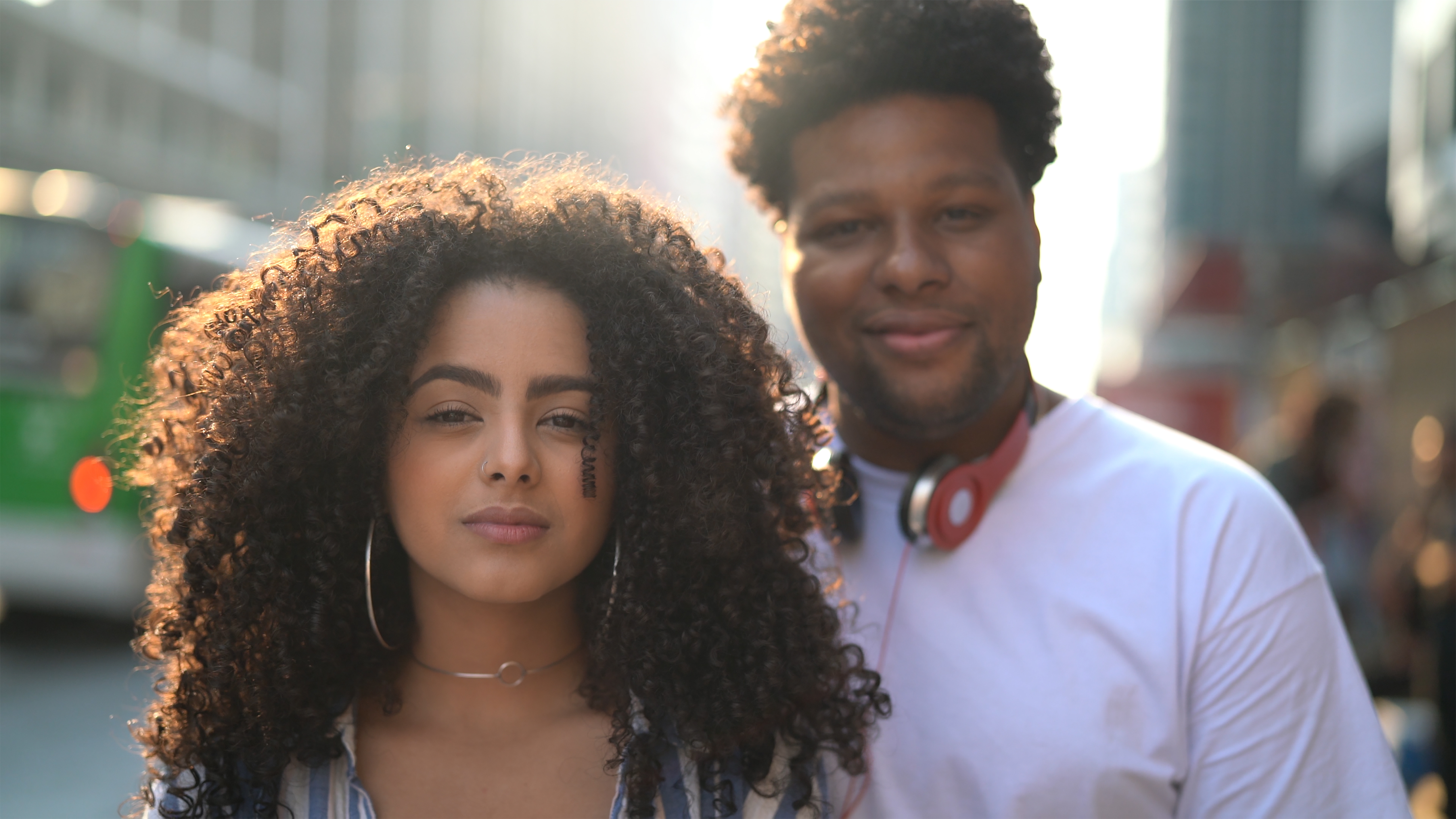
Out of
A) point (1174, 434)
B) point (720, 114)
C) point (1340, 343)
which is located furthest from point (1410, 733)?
point (1340, 343)

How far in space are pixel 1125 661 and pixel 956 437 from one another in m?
0.67

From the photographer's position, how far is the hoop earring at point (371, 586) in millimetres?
2223

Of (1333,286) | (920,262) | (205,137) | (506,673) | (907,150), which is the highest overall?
(205,137)

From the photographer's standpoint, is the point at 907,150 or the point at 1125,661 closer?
the point at 1125,661

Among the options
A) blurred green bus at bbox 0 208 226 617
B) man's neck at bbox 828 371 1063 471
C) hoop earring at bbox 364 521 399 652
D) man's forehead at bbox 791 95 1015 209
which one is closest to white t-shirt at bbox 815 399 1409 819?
man's neck at bbox 828 371 1063 471

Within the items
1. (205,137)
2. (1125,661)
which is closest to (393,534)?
(1125,661)

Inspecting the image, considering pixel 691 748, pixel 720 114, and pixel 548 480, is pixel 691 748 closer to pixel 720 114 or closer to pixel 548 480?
pixel 548 480

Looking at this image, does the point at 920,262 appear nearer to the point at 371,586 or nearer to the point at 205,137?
the point at 371,586

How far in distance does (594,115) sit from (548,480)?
44921mm

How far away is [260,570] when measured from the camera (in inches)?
87.7

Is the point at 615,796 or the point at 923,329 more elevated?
the point at 923,329

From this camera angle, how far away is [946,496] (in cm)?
248

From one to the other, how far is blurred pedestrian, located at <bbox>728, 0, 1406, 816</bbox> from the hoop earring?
101 cm

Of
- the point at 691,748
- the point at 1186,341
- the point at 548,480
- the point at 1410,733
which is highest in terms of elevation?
the point at 1186,341
